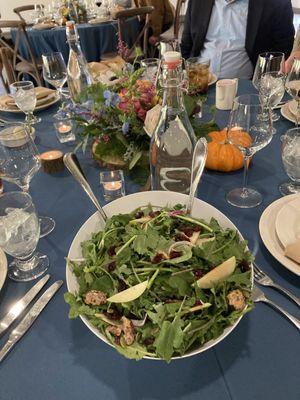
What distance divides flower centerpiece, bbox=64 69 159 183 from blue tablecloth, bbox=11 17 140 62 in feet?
7.54

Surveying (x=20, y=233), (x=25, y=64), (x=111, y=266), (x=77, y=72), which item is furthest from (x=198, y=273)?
(x=25, y=64)

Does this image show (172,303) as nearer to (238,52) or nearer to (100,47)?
(238,52)

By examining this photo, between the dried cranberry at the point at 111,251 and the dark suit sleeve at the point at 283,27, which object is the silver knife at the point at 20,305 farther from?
the dark suit sleeve at the point at 283,27

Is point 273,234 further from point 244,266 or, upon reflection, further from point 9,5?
point 9,5

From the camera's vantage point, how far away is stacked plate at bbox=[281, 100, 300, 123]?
47.0 inches

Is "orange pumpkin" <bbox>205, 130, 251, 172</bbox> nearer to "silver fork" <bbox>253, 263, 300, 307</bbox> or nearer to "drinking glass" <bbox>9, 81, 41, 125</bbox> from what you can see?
"silver fork" <bbox>253, 263, 300, 307</bbox>

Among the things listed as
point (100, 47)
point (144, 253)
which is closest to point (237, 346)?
point (144, 253)

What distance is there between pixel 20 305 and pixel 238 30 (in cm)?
206

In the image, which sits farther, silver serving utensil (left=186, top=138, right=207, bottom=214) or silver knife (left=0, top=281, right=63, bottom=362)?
silver serving utensil (left=186, top=138, right=207, bottom=214)

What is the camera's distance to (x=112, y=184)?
932mm

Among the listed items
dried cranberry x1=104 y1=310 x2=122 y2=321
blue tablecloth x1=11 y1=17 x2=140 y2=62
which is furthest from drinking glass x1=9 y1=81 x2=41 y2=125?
blue tablecloth x1=11 y1=17 x2=140 y2=62

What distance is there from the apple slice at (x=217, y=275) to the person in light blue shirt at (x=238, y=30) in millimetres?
1898

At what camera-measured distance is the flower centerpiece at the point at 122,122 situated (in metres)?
0.94

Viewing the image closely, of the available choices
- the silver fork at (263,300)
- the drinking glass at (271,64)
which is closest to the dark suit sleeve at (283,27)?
the drinking glass at (271,64)
